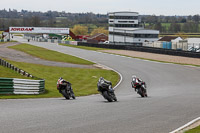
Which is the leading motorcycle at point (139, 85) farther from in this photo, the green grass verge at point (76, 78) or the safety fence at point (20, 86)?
the safety fence at point (20, 86)

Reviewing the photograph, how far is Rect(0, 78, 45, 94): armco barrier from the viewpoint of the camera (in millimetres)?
19469

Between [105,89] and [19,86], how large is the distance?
5.88 meters

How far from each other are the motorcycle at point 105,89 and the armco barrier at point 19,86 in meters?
5.58

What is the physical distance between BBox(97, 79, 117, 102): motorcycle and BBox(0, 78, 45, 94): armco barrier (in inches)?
220

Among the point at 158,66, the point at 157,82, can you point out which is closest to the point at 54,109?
the point at 157,82

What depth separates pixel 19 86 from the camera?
20.2 metres

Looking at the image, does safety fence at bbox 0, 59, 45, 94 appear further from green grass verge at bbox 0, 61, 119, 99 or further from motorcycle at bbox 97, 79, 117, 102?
motorcycle at bbox 97, 79, 117, 102

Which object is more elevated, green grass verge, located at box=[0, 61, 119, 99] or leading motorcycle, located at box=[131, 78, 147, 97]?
leading motorcycle, located at box=[131, 78, 147, 97]

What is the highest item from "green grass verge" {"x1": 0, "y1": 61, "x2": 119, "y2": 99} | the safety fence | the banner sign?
the banner sign

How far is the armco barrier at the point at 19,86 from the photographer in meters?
19.5

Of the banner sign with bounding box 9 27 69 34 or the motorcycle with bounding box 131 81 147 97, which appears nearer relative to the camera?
the motorcycle with bounding box 131 81 147 97

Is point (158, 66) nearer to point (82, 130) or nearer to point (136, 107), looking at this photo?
point (136, 107)

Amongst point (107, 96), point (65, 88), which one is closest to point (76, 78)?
point (65, 88)

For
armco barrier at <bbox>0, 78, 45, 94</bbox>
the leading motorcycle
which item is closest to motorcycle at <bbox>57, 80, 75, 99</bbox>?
armco barrier at <bbox>0, 78, 45, 94</bbox>
